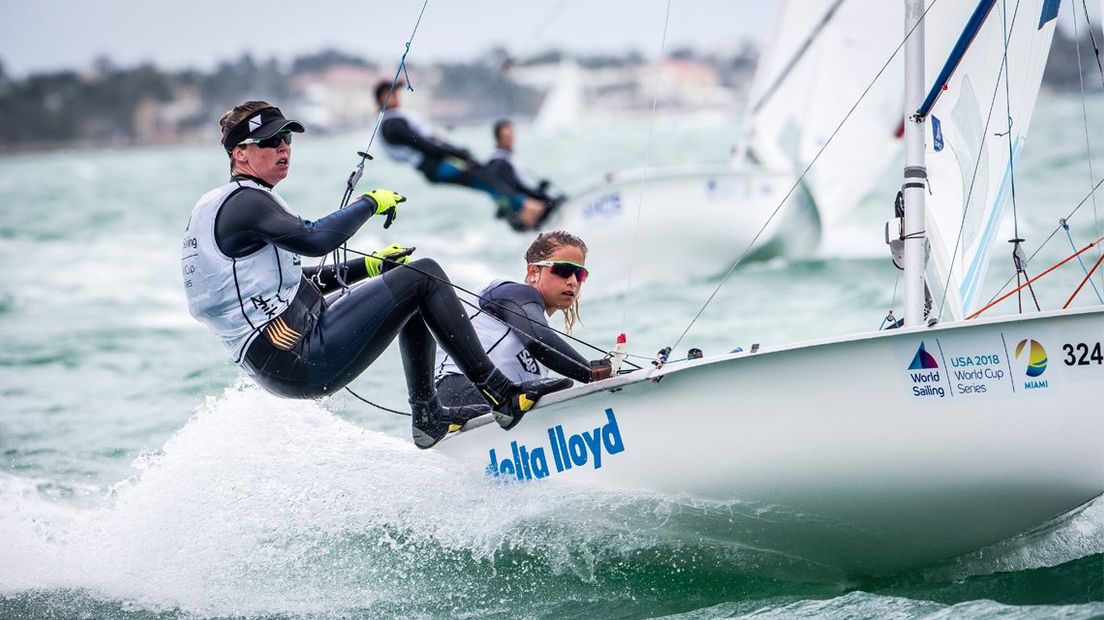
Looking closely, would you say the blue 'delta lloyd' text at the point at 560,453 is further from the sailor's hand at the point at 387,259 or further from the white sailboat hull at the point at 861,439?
the sailor's hand at the point at 387,259

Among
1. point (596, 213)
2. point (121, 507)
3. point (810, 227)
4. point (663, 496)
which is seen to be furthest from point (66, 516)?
point (810, 227)

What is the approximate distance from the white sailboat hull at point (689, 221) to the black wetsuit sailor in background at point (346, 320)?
17.6 feet

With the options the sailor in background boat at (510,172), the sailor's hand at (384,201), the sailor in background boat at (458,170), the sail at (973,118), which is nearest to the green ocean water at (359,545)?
the sail at (973,118)

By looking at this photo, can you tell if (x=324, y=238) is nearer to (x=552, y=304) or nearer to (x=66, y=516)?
(x=552, y=304)

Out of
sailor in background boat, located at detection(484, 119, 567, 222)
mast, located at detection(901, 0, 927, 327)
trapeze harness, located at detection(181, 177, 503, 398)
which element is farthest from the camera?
sailor in background boat, located at detection(484, 119, 567, 222)

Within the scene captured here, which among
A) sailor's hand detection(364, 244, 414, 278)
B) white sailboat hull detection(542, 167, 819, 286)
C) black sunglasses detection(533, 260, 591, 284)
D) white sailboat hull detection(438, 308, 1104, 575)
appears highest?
white sailboat hull detection(542, 167, 819, 286)

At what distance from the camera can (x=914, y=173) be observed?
3.44 meters

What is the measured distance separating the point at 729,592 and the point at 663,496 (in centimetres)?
33

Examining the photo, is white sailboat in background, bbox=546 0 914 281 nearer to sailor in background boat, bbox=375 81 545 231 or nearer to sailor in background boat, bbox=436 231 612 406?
sailor in background boat, bbox=375 81 545 231

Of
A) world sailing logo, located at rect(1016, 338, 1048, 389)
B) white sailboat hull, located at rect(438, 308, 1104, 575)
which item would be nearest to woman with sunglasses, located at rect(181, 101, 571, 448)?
white sailboat hull, located at rect(438, 308, 1104, 575)

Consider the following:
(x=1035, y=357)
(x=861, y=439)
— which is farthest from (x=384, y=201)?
(x=1035, y=357)

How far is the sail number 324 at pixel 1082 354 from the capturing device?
2.93 metres

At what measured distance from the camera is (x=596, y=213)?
8969 mm

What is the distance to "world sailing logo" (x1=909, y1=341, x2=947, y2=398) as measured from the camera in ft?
9.89
